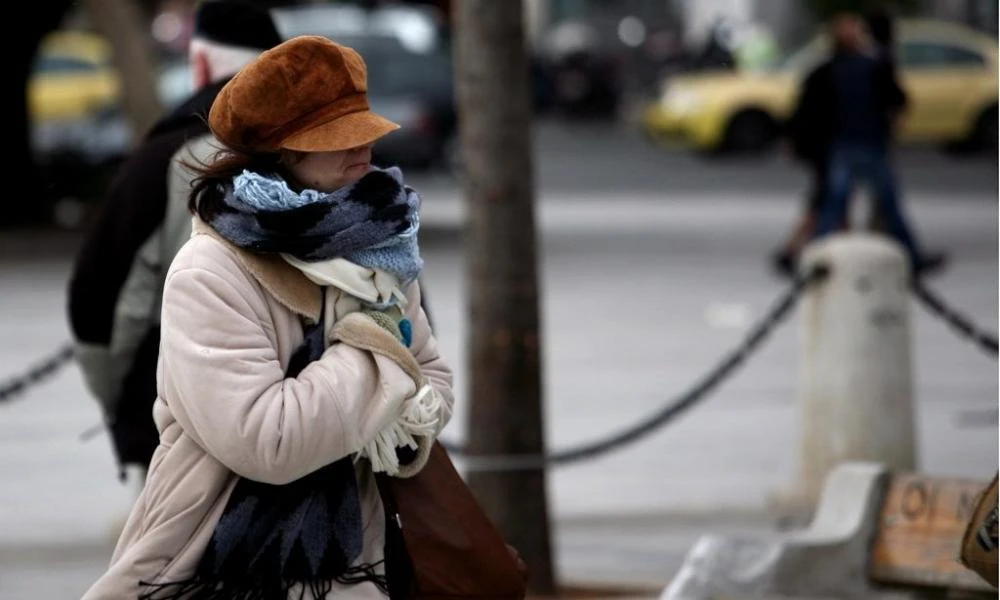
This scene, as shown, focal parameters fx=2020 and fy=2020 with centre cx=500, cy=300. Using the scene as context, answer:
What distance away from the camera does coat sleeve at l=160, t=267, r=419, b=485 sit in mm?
3092

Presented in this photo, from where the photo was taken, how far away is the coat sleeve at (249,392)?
309 cm

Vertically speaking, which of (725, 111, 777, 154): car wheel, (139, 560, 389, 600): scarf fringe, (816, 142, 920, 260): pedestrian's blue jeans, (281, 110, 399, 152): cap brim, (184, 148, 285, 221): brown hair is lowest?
(725, 111, 777, 154): car wheel

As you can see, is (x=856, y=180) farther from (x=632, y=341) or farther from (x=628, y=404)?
(x=628, y=404)

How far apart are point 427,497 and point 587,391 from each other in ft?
25.5

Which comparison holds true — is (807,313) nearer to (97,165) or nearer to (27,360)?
(27,360)

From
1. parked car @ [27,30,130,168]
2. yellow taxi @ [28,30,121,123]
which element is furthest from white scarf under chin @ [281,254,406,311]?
yellow taxi @ [28,30,121,123]

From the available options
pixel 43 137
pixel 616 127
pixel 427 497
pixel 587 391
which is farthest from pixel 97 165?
pixel 427 497

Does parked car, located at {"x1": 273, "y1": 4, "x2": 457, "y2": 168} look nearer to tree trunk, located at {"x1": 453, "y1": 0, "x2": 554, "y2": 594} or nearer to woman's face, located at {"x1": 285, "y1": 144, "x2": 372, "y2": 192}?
tree trunk, located at {"x1": 453, "y1": 0, "x2": 554, "y2": 594}

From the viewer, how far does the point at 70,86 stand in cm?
2905

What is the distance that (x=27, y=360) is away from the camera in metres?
12.2

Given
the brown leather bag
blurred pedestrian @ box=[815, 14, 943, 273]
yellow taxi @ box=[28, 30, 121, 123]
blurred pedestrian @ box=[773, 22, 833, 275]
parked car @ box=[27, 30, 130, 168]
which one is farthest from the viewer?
yellow taxi @ box=[28, 30, 121, 123]

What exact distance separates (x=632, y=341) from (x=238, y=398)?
982cm

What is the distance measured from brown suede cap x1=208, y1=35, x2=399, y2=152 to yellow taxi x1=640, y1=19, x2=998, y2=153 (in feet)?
81.0

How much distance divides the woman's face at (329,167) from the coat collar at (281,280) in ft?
0.48
